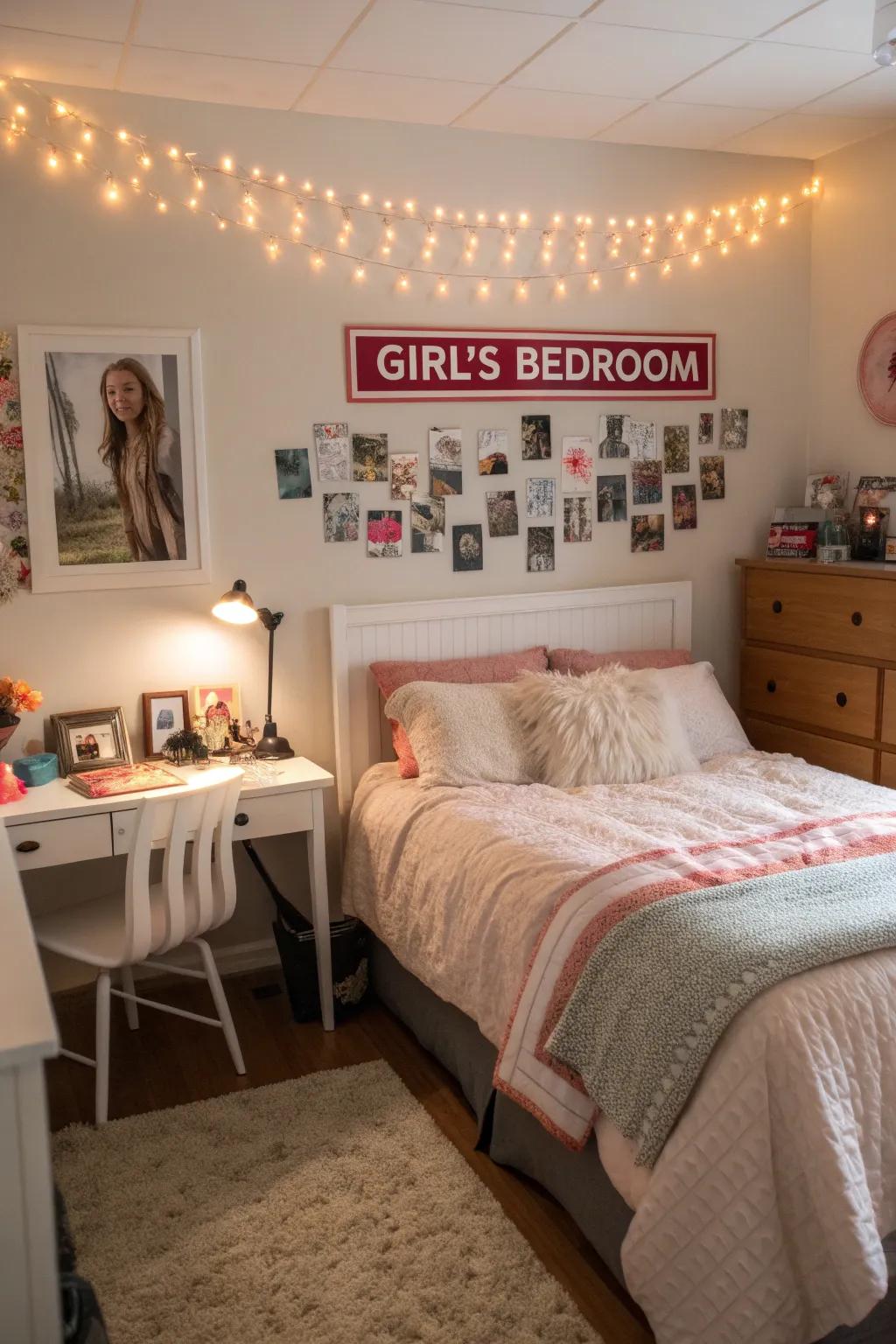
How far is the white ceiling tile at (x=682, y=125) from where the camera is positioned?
348 cm

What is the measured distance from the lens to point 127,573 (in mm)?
3299

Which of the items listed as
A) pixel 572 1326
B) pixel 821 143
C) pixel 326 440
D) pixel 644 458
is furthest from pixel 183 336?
pixel 572 1326

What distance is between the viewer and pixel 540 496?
384 cm

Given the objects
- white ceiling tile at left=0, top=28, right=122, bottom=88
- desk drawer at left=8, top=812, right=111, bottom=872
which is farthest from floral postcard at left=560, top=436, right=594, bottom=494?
desk drawer at left=8, top=812, right=111, bottom=872

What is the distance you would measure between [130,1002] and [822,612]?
252 centimetres

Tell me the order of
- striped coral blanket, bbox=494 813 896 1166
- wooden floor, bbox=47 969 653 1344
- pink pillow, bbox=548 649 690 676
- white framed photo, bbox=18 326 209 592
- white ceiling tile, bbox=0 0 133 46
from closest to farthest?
striped coral blanket, bbox=494 813 896 1166 < wooden floor, bbox=47 969 653 1344 < white ceiling tile, bbox=0 0 133 46 < white framed photo, bbox=18 326 209 592 < pink pillow, bbox=548 649 690 676

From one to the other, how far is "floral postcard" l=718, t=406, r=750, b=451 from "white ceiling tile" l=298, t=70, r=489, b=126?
1.45 m

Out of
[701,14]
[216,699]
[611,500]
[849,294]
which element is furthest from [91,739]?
[849,294]

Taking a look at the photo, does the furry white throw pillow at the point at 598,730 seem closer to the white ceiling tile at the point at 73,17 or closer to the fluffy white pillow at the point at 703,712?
the fluffy white pillow at the point at 703,712

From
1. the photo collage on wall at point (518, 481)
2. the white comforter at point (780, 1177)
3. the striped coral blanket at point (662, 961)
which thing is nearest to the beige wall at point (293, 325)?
the photo collage on wall at point (518, 481)

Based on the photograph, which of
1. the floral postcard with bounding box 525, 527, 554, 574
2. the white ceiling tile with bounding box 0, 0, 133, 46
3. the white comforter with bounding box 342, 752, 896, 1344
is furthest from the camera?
the floral postcard with bounding box 525, 527, 554, 574

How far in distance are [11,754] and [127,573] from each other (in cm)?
62

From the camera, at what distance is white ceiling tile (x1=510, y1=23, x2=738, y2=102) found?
2.86 meters

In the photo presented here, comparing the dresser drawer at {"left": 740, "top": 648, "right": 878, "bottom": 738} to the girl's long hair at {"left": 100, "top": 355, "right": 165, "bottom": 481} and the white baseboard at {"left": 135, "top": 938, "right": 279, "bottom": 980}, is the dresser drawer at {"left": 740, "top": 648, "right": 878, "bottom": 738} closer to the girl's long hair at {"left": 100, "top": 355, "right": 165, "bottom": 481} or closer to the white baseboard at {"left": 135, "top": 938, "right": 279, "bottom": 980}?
the white baseboard at {"left": 135, "top": 938, "right": 279, "bottom": 980}
